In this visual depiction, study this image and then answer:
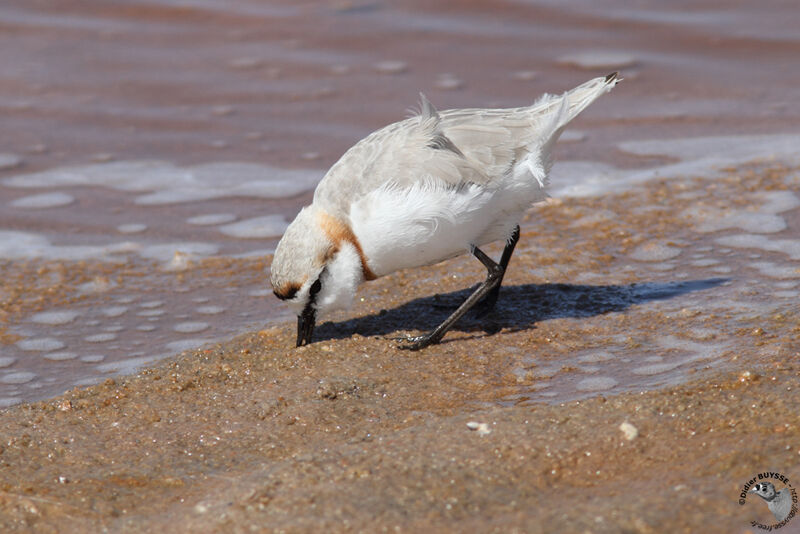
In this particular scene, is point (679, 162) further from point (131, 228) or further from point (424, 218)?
point (131, 228)

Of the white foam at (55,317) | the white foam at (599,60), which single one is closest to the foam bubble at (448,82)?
the white foam at (599,60)

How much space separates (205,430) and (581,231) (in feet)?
9.64

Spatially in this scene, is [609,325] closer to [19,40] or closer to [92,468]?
[92,468]

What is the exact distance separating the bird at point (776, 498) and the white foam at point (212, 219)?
4462mm

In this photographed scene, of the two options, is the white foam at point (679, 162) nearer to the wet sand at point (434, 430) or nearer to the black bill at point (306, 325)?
the wet sand at point (434, 430)

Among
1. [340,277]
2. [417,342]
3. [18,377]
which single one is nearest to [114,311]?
[18,377]

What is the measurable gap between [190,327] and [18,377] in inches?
34.9

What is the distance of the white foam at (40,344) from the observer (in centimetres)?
493

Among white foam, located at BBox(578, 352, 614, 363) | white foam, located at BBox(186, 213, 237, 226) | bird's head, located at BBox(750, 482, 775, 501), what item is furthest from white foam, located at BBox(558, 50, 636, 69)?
bird's head, located at BBox(750, 482, 775, 501)

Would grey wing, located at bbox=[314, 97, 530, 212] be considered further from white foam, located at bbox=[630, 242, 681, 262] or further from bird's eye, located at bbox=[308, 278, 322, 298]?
white foam, located at bbox=[630, 242, 681, 262]

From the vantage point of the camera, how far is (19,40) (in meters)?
9.97

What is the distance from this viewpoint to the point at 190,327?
5.11 m

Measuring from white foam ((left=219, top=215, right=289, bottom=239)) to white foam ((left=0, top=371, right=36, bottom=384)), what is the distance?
6.51ft

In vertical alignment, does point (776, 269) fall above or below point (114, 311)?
above
